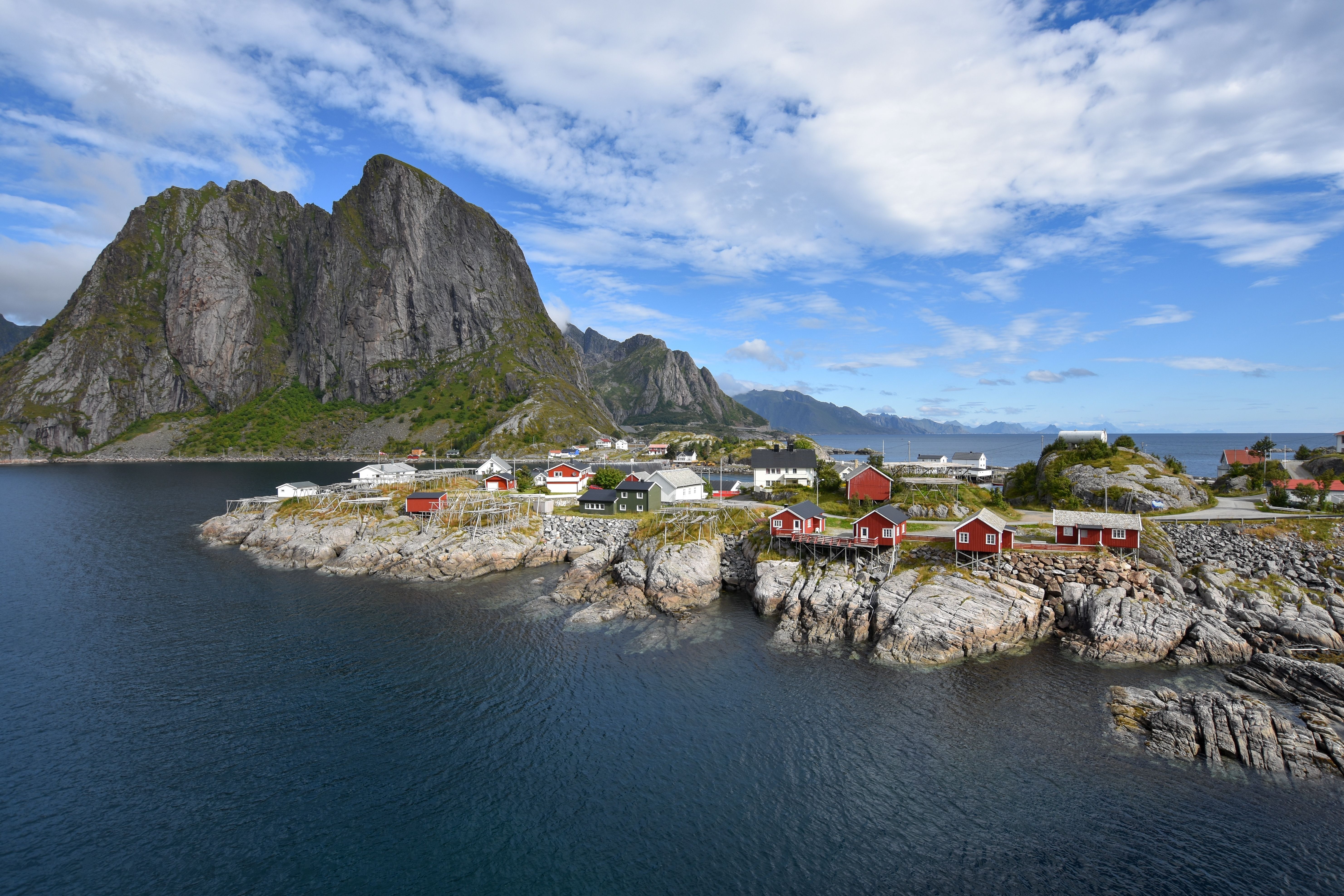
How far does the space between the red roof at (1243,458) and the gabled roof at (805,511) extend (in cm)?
6462

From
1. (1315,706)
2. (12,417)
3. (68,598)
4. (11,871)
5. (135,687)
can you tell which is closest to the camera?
(11,871)

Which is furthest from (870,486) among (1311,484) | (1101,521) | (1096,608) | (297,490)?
(297,490)

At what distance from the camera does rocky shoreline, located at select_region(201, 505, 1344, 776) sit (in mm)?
27109

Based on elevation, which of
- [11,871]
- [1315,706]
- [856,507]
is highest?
[856,507]

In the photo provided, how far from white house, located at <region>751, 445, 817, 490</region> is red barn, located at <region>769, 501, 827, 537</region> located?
3026cm

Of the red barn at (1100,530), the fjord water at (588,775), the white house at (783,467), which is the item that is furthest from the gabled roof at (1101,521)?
the white house at (783,467)

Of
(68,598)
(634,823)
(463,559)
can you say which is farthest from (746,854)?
(68,598)

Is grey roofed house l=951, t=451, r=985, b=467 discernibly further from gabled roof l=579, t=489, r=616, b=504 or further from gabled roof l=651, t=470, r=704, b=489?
gabled roof l=579, t=489, r=616, b=504

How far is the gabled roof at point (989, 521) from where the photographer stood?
4203 cm

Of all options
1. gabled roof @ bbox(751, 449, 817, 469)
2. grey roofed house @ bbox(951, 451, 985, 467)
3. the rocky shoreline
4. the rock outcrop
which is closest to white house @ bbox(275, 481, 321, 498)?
the rocky shoreline

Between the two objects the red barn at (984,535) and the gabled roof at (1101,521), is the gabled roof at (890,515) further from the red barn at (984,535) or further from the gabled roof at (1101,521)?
the gabled roof at (1101,521)

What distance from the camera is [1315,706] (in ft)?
91.6

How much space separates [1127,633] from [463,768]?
3917 cm

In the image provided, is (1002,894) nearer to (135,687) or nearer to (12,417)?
(135,687)
